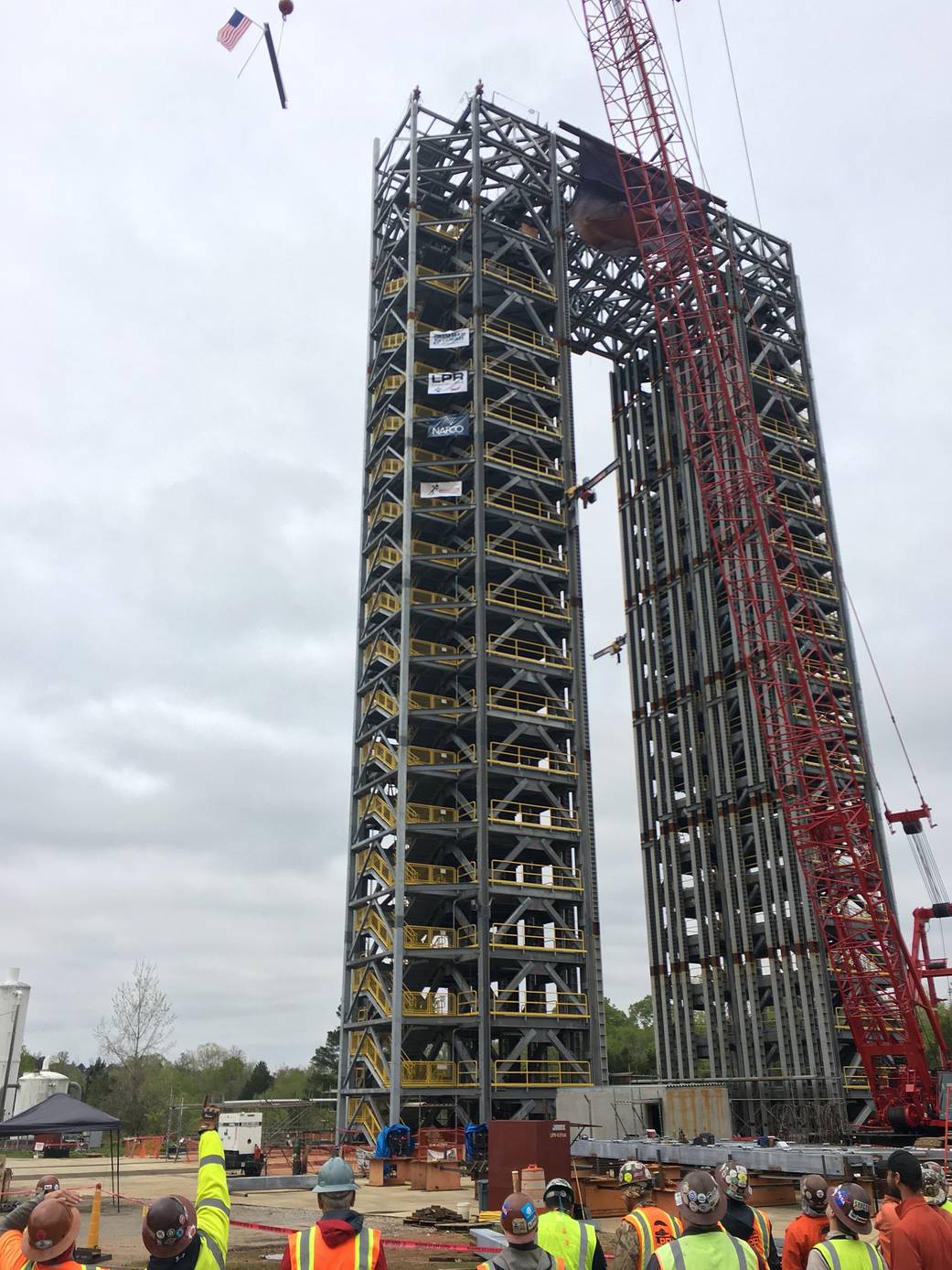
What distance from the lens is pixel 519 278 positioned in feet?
190

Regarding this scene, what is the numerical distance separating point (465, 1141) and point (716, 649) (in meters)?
34.6

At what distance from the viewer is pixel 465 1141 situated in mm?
37844

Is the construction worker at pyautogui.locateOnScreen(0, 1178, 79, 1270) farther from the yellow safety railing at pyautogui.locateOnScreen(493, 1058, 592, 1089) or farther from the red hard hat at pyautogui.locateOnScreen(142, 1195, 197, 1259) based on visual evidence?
the yellow safety railing at pyautogui.locateOnScreen(493, 1058, 592, 1089)

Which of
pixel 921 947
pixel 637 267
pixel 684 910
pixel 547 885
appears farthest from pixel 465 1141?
pixel 637 267

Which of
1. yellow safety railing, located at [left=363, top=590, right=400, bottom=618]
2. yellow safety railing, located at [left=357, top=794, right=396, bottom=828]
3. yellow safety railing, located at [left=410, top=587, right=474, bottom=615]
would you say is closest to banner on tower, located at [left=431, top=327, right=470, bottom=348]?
yellow safety railing, located at [left=410, top=587, right=474, bottom=615]

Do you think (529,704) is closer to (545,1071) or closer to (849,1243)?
(545,1071)

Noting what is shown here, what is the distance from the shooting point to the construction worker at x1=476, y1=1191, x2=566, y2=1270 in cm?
611

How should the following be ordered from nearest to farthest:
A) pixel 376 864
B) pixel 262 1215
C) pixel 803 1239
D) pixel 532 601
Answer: pixel 803 1239 → pixel 262 1215 → pixel 376 864 → pixel 532 601

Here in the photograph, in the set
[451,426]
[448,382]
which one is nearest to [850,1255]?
[451,426]

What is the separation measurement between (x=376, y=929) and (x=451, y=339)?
1115 inches

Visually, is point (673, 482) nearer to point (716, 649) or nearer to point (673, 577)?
point (673, 577)

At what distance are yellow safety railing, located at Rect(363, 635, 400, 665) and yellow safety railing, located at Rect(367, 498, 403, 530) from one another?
612 cm

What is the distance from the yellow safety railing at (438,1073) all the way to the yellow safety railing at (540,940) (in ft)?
16.5

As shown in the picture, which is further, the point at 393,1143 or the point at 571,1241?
the point at 393,1143
